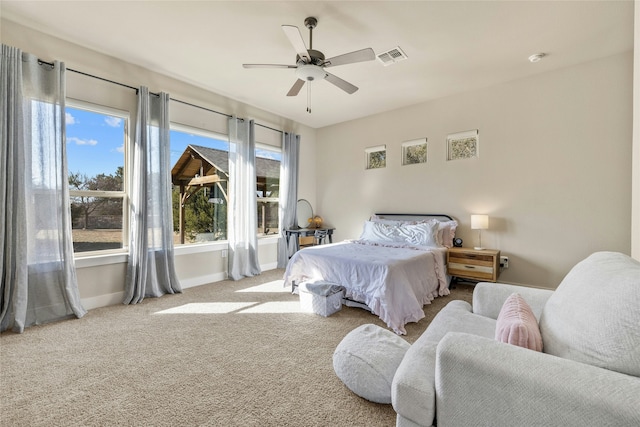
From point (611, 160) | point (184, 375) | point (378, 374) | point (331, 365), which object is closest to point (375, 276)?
point (331, 365)

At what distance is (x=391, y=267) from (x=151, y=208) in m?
3.05

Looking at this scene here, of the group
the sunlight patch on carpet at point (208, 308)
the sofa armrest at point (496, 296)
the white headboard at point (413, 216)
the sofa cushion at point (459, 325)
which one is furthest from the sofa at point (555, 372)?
the white headboard at point (413, 216)

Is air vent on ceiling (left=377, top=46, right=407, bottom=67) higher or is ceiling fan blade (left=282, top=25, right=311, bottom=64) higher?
air vent on ceiling (left=377, top=46, right=407, bottom=67)

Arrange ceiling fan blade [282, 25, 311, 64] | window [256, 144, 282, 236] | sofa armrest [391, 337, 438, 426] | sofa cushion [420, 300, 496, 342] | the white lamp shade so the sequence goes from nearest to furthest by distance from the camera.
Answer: sofa armrest [391, 337, 438, 426], sofa cushion [420, 300, 496, 342], ceiling fan blade [282, 25, 311, 64], the white lamp shade, window [256, 144, 282, 236]

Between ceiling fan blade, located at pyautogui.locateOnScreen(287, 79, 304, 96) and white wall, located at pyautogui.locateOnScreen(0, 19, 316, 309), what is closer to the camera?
white wall, located at pyautogui.locateOnScreen(0, 19, 316, 309)

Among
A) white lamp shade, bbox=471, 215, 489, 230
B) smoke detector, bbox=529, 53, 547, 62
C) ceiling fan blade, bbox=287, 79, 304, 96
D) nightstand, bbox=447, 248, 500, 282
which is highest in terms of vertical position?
smoke detector, bbox=529, 53, 547, 62

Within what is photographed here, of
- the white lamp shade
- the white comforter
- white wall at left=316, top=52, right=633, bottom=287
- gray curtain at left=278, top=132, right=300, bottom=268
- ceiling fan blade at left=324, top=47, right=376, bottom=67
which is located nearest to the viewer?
ceiling fan blade at left=324, top=47, right=376, bottom=67

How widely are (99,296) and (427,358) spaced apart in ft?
12.0

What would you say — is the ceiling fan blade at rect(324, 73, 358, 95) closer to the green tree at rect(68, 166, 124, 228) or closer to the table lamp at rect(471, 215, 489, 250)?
the table lamp at rect(471, 215, 489, 250)

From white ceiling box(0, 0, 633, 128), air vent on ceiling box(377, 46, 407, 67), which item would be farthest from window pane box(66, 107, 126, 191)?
air vent on ceiling box(377, 46, 407, 67)

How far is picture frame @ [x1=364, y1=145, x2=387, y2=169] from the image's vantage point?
5219 millimetres

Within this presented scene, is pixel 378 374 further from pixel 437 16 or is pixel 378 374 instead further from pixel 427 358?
pixel 437 16

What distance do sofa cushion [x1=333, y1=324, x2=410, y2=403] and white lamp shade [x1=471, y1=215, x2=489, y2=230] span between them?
106 inches

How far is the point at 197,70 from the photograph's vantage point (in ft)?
12.0
